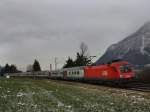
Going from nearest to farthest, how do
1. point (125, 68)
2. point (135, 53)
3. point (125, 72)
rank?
Answer: point (125, 72) → point (125, 68) → point (135, 53)

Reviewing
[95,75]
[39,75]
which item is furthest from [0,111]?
[39,75]

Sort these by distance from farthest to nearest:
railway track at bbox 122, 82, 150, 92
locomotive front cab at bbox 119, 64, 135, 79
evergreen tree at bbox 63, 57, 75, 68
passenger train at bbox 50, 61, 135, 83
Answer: evergreen tree at bbox 63, 57, 75, 68 < passenger train at bbox 50, 61, 135, 83 < locomotive front cab at bbox 119, 64, 135, 79 < railway track at bbox 122, 82, 150, 92

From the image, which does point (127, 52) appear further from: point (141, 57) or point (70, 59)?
point (70, 59)

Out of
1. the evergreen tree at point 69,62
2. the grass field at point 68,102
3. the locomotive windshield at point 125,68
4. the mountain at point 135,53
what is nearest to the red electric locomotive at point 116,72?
the locomotive windshield at point 125,68

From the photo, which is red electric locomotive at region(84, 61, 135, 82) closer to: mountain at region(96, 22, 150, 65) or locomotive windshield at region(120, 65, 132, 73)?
locomotive windshield at region(120, 65, 132, 73)

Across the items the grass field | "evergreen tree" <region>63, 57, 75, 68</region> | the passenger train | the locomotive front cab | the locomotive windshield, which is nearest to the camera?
the grass field

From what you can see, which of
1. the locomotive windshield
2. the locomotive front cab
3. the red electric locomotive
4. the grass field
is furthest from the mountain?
the grass field

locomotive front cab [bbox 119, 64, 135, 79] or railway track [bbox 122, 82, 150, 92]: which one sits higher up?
locomotive front cab [bbox 119, 64, 135, 79]

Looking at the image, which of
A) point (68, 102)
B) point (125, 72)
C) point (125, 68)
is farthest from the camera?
point (125, 68)

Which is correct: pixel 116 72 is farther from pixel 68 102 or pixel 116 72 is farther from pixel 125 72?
pixel 68 102

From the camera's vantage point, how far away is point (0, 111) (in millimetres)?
13648

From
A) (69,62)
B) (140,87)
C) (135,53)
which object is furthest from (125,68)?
(135,53)

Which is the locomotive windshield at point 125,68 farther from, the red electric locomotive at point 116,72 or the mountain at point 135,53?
the mountain at point 135,53

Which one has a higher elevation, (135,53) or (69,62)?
(135,53)
